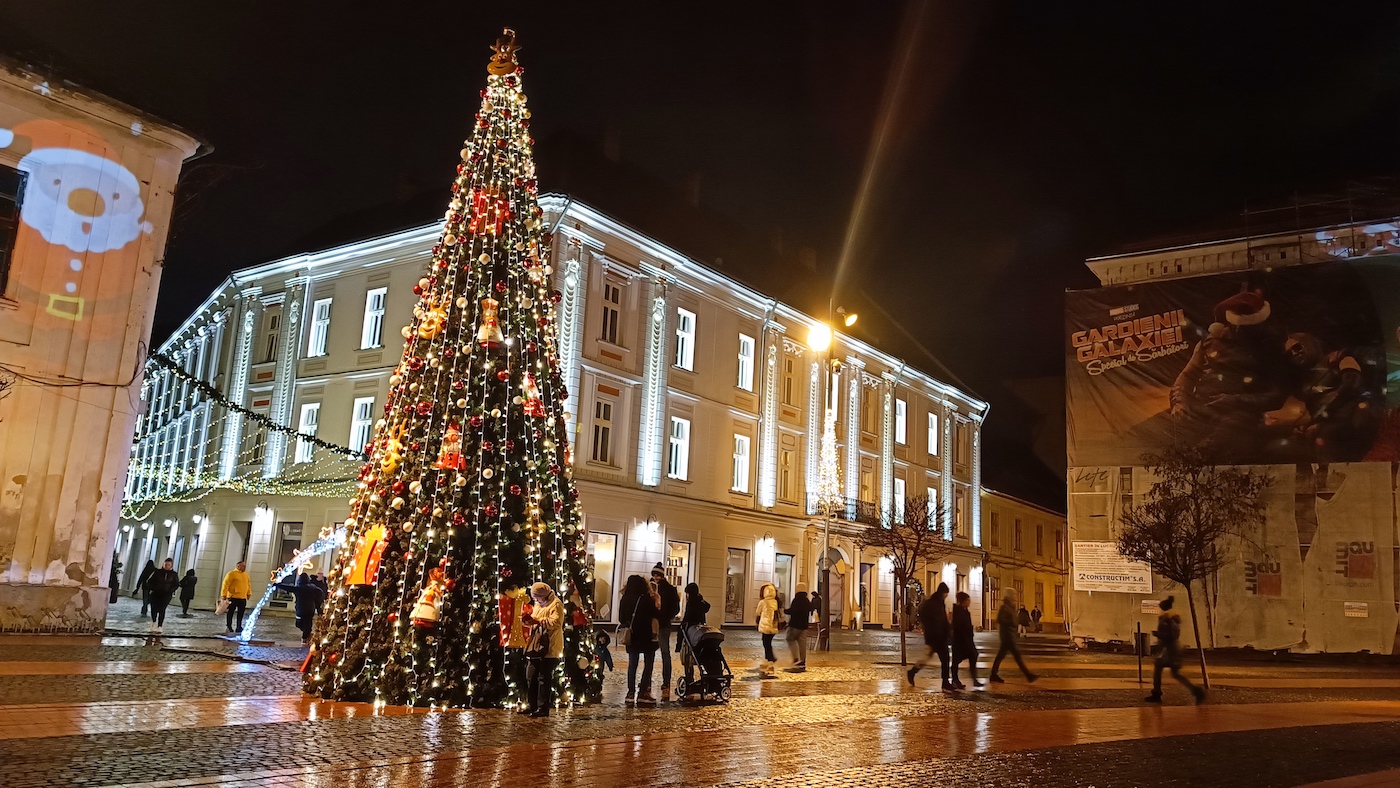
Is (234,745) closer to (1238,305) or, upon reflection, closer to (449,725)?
(449,725)

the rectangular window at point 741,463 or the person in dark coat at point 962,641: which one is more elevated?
the rectangular window at point 741,463

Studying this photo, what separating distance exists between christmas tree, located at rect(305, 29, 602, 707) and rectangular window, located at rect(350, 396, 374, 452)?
19.5 meters

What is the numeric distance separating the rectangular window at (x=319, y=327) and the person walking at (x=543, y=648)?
24.6m

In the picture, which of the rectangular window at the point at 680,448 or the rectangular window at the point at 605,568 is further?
the rectangular window at the point at 680,448

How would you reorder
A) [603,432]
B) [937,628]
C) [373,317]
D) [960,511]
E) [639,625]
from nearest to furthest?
[639,625] → [937,628] → [603,432] → [373,317] → [960,511]

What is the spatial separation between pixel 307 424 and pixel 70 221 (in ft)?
49.9

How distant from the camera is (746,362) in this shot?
122ft

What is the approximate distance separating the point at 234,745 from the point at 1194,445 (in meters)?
31.8

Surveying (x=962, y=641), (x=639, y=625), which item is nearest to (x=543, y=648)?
(x=639, y=625)

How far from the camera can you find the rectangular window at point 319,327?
33.1m

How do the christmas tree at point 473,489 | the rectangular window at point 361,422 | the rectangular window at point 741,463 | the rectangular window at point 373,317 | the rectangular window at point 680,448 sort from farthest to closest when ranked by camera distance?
1. the rectangular window at point 741,463
2. the rectangular window at point 680,448
3. the rectangular window at point 373,317
4. the rectangular window at point 361,422
5. the christmas tree at point 473,489

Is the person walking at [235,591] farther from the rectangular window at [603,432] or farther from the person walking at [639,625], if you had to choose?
the rectangular window at [603,432]

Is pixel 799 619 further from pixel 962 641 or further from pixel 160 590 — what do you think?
pixel 160 590

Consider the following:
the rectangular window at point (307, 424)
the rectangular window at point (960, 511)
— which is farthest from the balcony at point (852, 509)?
the rectangular window at point (307, 424)
